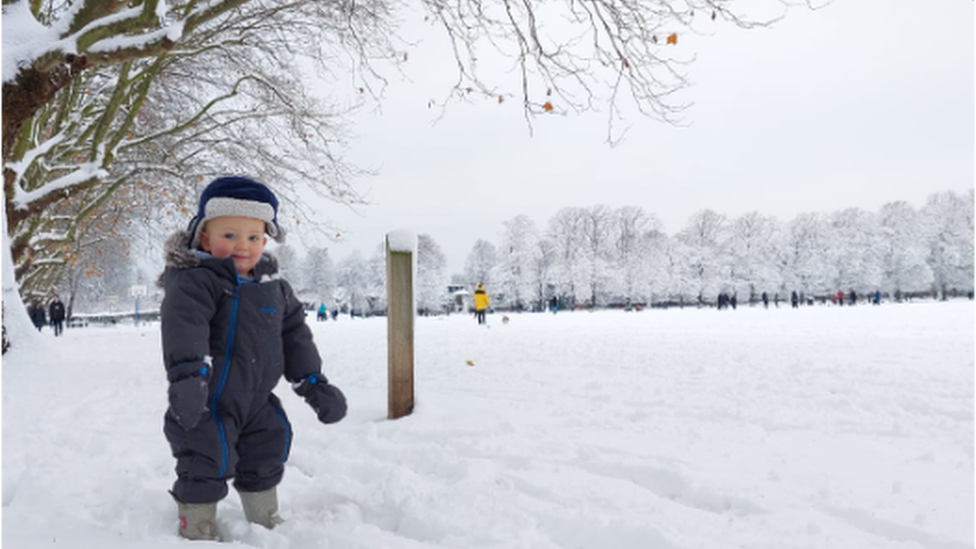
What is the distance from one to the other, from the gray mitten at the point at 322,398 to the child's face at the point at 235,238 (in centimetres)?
62

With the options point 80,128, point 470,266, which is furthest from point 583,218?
point 80,128

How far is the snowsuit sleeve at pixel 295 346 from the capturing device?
9.64 ft

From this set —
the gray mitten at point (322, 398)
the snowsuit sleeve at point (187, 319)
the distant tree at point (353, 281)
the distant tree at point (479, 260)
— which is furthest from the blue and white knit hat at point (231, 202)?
the distant tree at point (479, 260)

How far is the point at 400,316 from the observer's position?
5.16 metres

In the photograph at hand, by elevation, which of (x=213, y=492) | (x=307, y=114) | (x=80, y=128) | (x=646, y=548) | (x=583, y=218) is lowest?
(x=646, y=548)

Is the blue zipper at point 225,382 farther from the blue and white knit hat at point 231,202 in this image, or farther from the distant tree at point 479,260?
the distant tree at point 479,260

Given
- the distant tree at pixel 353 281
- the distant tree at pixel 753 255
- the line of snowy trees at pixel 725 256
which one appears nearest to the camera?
the line of snowy trees at pixel 725 256

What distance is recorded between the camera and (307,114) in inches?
423

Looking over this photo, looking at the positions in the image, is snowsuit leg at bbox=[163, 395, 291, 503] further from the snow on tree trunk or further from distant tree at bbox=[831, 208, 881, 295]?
distant tree at bbox=[831, 208, 881, 295]

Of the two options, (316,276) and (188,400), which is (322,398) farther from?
(316,276)

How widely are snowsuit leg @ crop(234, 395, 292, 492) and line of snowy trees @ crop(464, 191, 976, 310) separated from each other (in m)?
65.8

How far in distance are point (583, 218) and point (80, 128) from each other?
60112 millimetres

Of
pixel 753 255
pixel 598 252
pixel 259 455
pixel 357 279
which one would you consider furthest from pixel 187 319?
pixel 357 279

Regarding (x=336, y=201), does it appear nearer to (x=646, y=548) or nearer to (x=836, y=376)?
(x=836, y=376)
